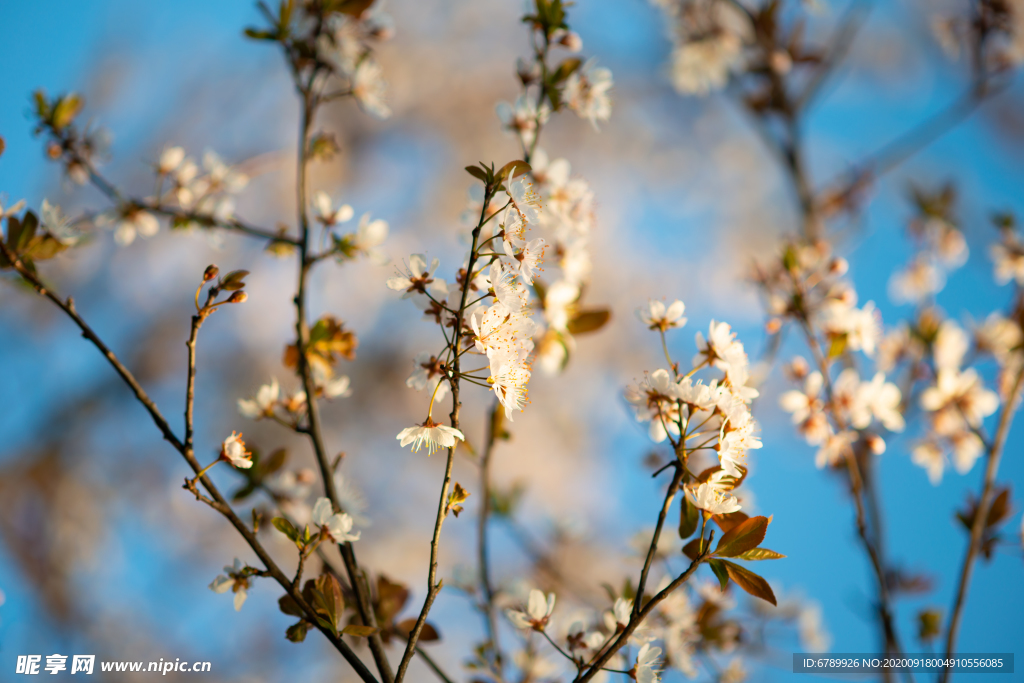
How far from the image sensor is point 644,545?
986 millimetres

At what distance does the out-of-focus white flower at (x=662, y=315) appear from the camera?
641mm

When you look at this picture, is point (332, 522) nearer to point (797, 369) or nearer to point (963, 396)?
point (797, 369)

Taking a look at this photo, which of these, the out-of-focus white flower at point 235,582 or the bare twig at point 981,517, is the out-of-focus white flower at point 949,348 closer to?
the bare twig at point 981,517

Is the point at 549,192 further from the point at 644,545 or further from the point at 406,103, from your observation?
the point at 406,103

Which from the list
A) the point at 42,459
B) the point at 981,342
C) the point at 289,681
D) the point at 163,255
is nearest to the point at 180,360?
the point at 163,255

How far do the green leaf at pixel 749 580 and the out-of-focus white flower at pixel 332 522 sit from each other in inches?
13.0

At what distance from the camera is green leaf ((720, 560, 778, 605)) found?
0.52 m

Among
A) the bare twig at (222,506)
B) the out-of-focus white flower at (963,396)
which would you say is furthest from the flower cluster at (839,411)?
the bare twig at (222,506)

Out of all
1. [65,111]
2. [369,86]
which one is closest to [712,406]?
[369,86]

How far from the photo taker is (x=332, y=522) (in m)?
0.55

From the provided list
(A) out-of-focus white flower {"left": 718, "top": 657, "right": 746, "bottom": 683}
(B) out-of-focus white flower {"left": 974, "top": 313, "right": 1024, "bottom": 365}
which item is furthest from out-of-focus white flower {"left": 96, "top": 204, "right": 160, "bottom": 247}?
(B) out-of-focus white flower {"left": 974, "top": 313, "right": 1024, "bottom": 365}

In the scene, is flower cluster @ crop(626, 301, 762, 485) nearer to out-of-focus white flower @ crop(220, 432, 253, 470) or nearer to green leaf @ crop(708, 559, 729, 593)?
green leaf @ crop(708, 559, 729, 593)

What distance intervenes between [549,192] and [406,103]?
290 cm

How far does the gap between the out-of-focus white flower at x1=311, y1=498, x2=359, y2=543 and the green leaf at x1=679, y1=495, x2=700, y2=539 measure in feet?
0.97
